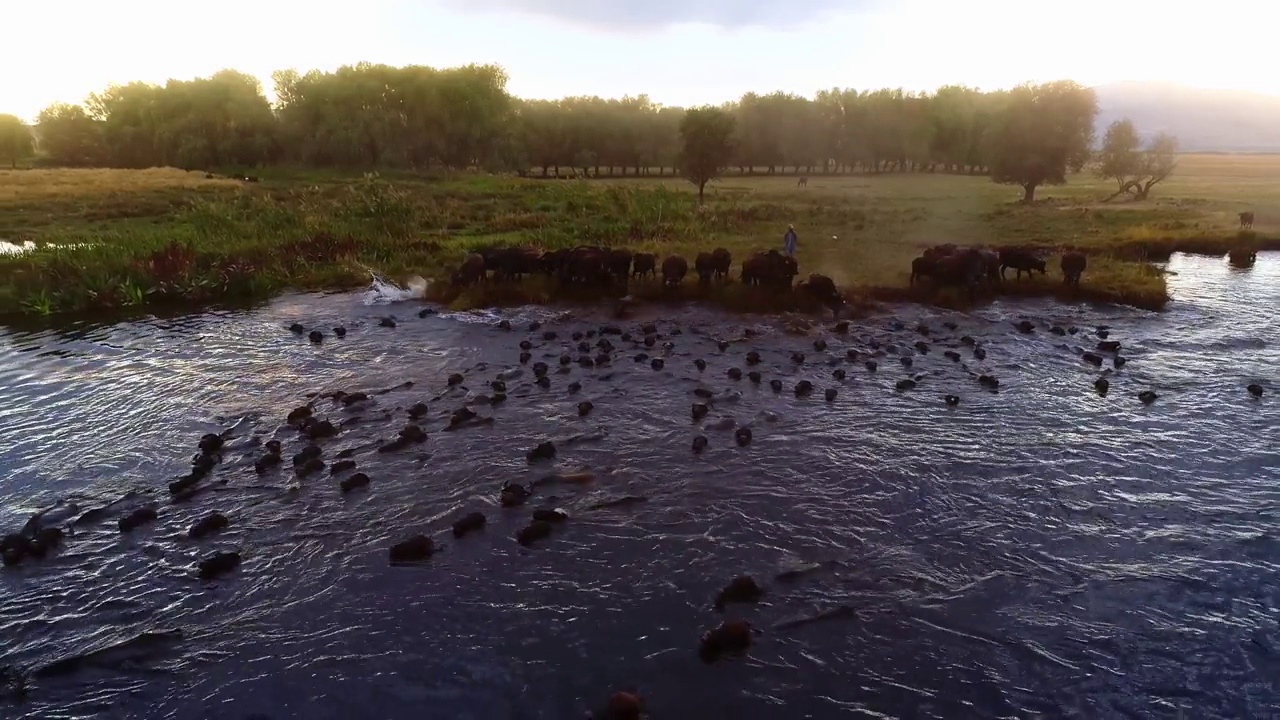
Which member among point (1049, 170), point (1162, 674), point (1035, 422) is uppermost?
point (1049, 170)

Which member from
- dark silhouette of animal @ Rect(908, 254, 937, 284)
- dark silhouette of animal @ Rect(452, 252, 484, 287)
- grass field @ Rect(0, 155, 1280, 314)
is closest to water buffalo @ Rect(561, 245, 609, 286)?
grass field @ Rect(0, 155, 1280, 314)

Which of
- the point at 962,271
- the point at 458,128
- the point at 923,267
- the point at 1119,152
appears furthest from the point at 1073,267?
the point at 458,128

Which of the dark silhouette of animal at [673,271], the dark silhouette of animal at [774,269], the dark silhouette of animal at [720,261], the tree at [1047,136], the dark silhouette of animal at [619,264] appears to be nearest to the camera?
the dark silhouette of animal at [774,269]

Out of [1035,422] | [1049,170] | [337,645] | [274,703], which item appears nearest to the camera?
[274,703]

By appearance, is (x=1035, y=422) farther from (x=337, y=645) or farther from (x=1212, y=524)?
(x=337, y=645)

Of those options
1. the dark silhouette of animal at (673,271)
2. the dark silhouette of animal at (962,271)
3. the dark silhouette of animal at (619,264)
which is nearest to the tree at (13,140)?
the dark silhouette of animal at (619,264)

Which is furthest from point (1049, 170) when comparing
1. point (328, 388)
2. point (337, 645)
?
point (337, 645)

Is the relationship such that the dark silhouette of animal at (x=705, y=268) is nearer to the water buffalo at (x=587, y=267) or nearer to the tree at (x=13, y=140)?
the water buffalo at (x=587, y=267)
